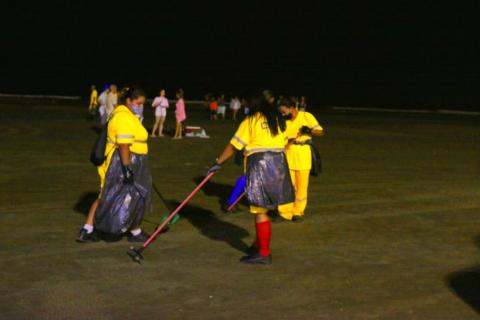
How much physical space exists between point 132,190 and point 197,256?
1.13 meters

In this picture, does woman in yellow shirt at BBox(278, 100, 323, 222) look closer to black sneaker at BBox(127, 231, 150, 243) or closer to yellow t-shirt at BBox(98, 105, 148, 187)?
black sneaker at BBox(127, 231, 150, 243)

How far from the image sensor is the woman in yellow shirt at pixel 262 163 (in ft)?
25.0

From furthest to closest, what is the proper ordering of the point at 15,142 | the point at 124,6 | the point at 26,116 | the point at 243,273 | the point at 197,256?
the point at 124,6
the point at 26,116
the point at 15,142
the point at 197,256
the point at 243,273

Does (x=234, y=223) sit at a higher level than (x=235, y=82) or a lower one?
higher

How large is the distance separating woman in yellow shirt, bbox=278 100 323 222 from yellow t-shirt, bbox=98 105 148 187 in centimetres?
241

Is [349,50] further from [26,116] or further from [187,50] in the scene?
[26,116]

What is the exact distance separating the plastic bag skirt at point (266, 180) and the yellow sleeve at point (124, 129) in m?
1.34

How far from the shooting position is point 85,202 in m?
11.1

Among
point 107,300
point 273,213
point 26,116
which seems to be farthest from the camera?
point 26,116

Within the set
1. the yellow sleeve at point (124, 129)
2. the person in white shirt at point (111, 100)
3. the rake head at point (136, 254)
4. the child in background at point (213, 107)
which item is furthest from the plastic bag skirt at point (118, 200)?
the child in background at point (213, 107)

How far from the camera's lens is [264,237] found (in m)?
7.60

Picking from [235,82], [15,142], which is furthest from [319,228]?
[235,82]

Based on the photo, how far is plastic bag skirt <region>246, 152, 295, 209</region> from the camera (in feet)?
24.9

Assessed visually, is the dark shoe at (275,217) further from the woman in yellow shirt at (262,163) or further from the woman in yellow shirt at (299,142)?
the woman in yellow shirt at (262,163)
